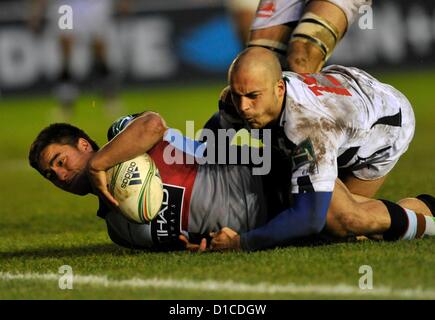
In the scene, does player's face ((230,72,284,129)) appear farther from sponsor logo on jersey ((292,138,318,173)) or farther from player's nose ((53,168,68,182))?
player's nose ((53,168,68,182))

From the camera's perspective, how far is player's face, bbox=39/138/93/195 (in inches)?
239

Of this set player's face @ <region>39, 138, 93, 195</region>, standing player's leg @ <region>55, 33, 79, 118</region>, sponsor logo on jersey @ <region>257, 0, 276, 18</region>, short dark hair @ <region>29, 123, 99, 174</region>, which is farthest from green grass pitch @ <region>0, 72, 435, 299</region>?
standing player's leg @ <region>55, 33, 79, 118</region>

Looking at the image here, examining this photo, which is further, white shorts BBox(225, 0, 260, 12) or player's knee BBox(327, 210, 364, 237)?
white shorts BBox(225, 0, 260, 12)

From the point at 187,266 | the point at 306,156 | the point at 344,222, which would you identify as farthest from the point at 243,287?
the point at 344,222

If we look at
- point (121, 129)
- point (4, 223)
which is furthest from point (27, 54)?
point (121, 129)

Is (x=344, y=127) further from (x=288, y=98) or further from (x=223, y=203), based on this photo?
(x=223, y=203)

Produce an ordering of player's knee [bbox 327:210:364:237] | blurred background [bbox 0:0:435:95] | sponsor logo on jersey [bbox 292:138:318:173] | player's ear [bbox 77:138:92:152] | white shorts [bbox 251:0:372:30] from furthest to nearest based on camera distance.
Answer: blurred background [bbox 0:0:435:95] → white shorts [bbox 251:0:372:30] → player's ear [bbox 77:138:92:152] → player's knee [bbox 327:210:364:237] → sponsor logo on jersey [bbox 292:138:318:173]

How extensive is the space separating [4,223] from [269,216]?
9.97 ft

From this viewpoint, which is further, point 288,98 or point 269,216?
point 269,216

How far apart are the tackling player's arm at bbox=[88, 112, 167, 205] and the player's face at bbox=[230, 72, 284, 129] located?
511mm

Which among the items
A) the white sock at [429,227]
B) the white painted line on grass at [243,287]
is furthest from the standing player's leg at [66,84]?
the white painted line on grass at [243,287]

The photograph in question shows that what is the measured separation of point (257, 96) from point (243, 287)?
1224 millimetres

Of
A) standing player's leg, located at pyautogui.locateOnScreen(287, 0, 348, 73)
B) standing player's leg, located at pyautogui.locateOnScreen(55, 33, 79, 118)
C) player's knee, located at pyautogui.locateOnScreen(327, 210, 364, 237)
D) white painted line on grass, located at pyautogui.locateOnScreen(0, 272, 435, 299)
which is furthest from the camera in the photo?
standing player's leg, located at pyautogui.locateOnScreen(55, 33, 79, 118)

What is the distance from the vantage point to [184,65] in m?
22.3
